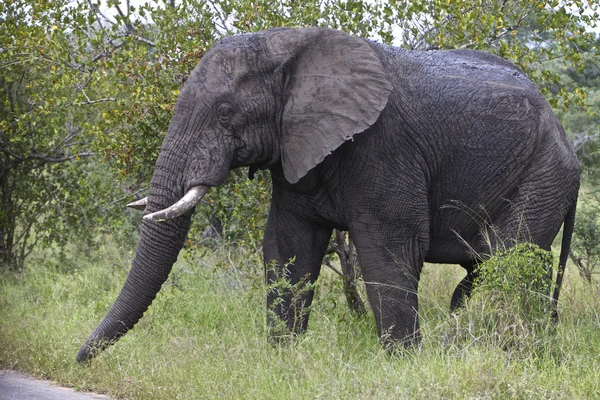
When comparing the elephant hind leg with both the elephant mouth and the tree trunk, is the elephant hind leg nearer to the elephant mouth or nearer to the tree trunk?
the tree trunk

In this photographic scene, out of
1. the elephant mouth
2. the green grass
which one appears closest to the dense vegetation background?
the green grass

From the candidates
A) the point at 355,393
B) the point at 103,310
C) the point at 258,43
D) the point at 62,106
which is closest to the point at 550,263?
the point at 355,393

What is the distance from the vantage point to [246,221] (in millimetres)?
8797

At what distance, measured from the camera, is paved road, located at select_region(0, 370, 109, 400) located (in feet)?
20.1

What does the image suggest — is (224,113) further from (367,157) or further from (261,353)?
(261,353)

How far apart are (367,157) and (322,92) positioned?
50 cm

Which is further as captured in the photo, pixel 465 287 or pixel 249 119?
pixel 465 287

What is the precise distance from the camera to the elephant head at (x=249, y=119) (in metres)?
6.21

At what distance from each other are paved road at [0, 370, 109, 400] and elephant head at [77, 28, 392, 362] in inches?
10.4

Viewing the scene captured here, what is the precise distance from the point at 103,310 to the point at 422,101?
3679mm

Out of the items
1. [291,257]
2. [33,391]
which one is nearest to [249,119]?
[291,257]

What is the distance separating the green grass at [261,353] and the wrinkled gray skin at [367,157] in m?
0.33

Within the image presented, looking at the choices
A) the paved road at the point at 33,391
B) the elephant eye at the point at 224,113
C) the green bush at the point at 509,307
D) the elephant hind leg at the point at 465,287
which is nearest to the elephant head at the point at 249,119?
the elephant eye at the point at 224,113

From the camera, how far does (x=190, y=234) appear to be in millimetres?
9039
